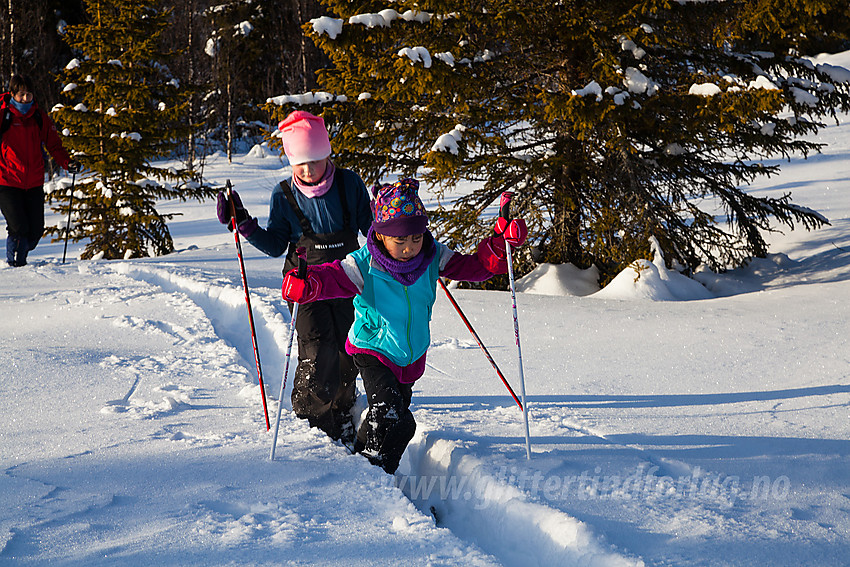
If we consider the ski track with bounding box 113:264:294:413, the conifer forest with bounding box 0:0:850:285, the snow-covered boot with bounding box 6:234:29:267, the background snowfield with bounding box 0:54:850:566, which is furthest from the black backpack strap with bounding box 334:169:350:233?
the snow-covered boot with bounding box 6:234:29:267

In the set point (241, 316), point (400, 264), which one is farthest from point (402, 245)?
point (241, 316)

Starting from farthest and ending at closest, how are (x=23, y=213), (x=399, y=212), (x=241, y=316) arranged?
(x=23, y=213), (x=241, y=316), (x=399, y=212)

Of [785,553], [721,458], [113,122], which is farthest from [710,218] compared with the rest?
[113,122]

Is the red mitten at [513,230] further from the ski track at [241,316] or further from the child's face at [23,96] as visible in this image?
the child's face at [23,96]

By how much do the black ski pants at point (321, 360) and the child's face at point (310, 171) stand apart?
27.3 inches

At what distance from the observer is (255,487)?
2857mm

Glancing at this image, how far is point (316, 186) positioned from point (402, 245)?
2.72 ft

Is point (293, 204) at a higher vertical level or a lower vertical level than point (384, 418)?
higher

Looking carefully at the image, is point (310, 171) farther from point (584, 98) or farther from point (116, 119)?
point (116, 119)

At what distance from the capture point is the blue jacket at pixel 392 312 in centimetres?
321

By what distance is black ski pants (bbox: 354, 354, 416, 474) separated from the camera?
10.6 feet

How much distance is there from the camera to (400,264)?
3.13m

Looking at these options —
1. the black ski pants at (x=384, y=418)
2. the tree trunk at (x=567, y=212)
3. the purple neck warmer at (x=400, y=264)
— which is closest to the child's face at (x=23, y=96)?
the tree trunk at (x=567, y=212)

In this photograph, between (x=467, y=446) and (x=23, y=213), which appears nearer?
(x=467, y=446)
